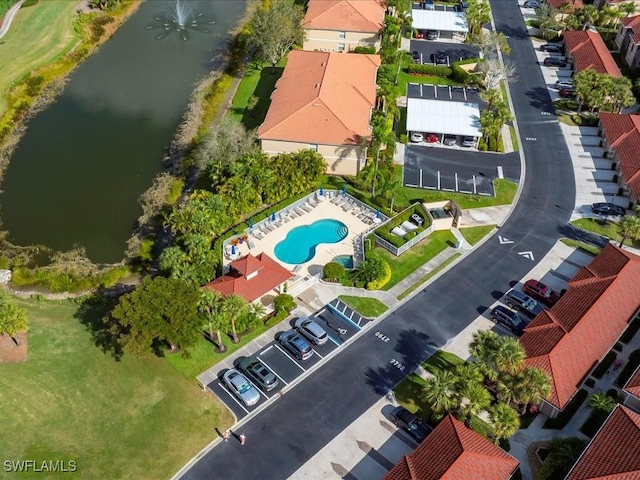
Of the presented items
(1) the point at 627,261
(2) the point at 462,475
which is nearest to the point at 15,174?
(2) the point at 462,475

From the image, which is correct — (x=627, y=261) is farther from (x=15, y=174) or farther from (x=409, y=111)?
(x=15, y=174)

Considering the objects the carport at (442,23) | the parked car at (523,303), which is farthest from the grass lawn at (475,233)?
the carport at (442,23)

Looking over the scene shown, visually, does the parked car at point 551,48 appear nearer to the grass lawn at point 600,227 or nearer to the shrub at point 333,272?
the grass lawn at point 600,227

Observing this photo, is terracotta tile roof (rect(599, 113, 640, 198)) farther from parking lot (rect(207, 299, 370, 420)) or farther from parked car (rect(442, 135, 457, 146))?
parking lot (rect(207, 299, 370, 420))

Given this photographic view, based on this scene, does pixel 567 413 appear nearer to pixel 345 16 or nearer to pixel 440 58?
pixel 440 58

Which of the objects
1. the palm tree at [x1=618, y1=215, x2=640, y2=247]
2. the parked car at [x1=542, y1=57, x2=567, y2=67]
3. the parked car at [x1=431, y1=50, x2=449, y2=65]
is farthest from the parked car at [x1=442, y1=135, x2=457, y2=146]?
the parked car at [x1=542, y1=57, x2=567, y2=67]

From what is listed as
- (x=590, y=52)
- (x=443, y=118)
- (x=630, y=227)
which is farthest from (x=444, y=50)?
(x=630, y=227)
